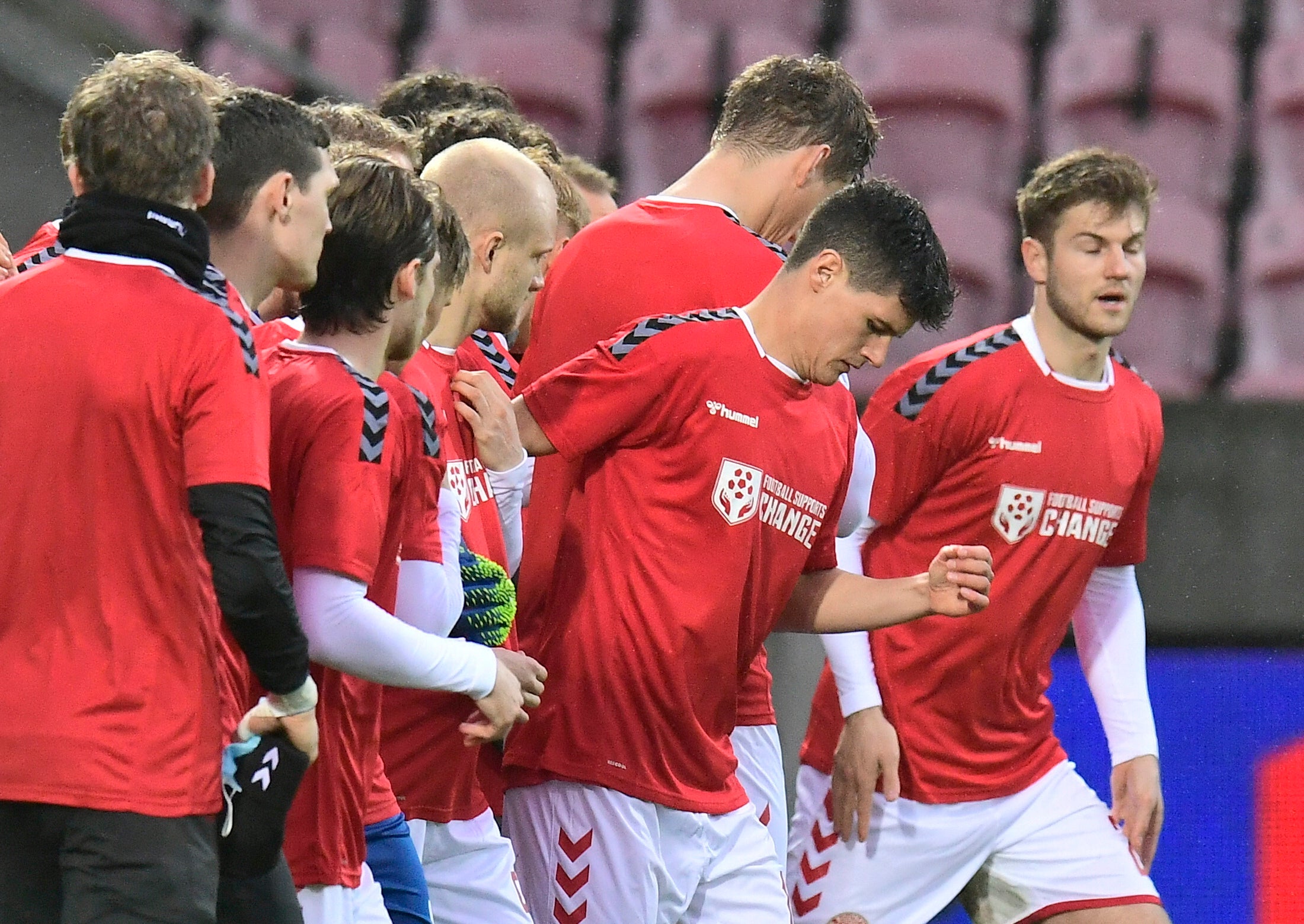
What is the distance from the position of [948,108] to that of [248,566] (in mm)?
5133

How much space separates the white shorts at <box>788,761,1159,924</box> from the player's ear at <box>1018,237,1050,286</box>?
1.10m

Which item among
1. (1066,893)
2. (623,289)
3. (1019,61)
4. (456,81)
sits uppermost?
(1019,61)

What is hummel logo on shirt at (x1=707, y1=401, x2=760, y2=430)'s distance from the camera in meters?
3.04

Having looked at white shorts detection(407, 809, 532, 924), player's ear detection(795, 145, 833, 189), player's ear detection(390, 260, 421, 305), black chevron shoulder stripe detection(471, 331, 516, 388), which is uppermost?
player's ear detection(795, 145, 833, 189)

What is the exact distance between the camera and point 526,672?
2.70 meters

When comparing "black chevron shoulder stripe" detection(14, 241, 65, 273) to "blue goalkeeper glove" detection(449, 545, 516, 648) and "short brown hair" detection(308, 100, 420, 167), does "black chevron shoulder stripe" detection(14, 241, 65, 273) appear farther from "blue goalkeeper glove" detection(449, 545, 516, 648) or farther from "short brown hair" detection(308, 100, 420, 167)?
"blue goalkeeper glove" detection(449, 545, 516, 648)

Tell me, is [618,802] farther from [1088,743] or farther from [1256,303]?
[1256,303]

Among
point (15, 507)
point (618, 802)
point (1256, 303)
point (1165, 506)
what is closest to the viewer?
point (15, 507)

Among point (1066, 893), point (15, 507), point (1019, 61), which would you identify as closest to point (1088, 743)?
point (1066, 893)

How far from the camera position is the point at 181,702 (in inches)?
86.4

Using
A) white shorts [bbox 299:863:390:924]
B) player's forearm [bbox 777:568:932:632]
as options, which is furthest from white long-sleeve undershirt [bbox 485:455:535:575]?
white shorts [bbox 299:863:390:924]

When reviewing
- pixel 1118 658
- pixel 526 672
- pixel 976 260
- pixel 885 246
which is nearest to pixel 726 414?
pixel 885 246

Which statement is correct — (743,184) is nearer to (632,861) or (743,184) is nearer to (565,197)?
(565,197)

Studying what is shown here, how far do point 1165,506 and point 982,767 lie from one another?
132cm
